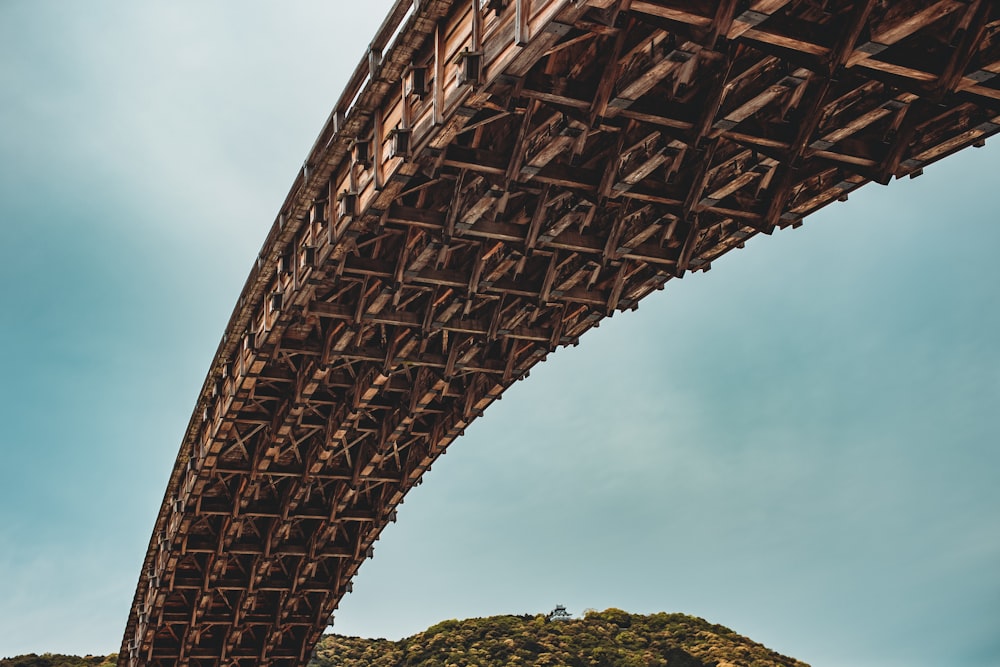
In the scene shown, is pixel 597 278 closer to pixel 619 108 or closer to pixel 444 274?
pixel 444 274

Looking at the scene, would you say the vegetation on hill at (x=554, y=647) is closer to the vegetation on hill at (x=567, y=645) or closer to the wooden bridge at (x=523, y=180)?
the vegetation on hill at (x=567, y=645)

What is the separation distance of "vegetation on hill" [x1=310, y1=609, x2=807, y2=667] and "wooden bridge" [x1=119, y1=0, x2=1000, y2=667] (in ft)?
138

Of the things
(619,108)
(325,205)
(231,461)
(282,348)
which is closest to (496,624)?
(231,461)

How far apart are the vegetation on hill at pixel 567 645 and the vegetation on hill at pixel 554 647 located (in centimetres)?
6

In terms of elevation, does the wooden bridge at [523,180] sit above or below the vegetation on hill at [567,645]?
below

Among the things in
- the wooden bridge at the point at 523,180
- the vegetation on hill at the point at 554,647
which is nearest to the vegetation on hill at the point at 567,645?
the vegetation on hill at the point at 554,647

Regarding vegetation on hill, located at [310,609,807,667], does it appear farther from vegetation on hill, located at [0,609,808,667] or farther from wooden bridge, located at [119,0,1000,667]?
wooden bridge, located at [119,0,1000,667]

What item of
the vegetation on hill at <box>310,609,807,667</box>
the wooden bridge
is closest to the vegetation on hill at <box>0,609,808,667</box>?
the vegetation on hill at <box>310,609,807,667</box>

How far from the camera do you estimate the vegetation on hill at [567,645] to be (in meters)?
70.8

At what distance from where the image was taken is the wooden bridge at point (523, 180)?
577 inches

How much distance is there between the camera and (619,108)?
15.8m

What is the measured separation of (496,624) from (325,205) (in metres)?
61.3

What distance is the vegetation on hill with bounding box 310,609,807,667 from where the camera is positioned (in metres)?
70.8

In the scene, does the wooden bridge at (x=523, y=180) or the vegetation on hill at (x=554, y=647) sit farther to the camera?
the vegetation on hill at (x=554, y=647)
